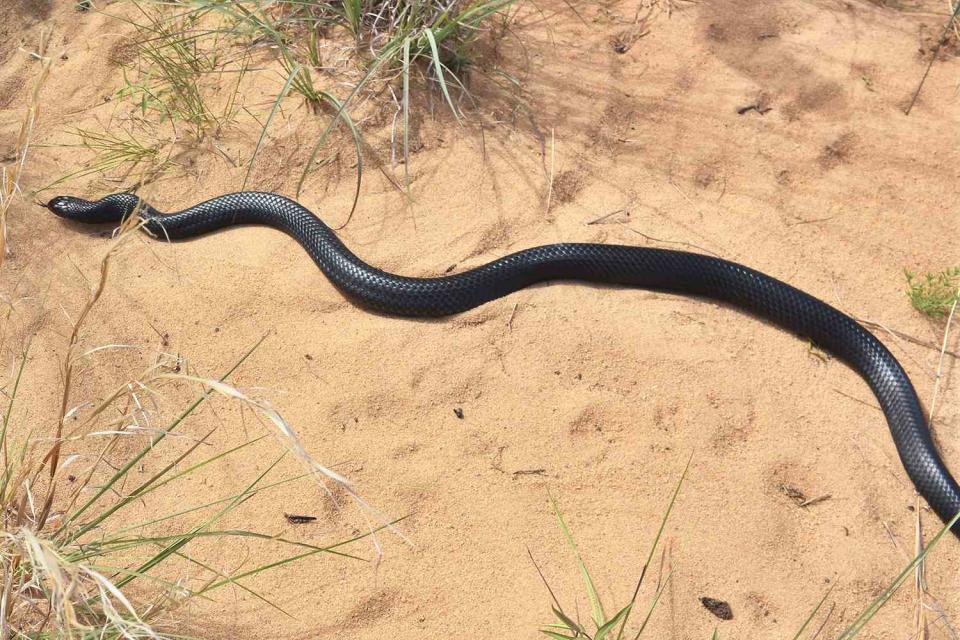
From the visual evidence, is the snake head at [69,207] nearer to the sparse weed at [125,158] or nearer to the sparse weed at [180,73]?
the sparse weed at [125,158]

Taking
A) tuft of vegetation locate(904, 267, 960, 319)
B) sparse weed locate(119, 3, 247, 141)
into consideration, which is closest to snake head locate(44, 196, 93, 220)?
sparse weed locate(119, 3, 247, 141)

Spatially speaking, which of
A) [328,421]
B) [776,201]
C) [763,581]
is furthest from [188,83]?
[763,581]

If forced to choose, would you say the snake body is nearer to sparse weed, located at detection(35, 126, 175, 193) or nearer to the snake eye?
the snake eye

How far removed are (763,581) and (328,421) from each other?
1697 millimetres

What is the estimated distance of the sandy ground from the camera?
2.68 metres

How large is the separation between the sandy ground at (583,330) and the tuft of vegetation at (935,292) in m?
0.09

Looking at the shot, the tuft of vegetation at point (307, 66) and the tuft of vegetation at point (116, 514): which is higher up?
the tuft of vegetation at point (307, 66)

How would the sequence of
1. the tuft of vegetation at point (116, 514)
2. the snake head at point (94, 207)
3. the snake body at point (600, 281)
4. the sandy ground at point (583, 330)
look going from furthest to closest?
the snake head at point (94, 207), the snake body at point (600, 281), the sandy ground at point (583, 330), the tuft of vegetation at point (116, 514)

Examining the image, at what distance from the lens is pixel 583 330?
11.3 ft

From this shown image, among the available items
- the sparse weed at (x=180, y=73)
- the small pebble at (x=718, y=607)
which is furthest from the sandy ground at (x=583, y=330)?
the sparse weed at (x=180, y=73)

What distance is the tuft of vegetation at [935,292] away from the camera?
359 cm

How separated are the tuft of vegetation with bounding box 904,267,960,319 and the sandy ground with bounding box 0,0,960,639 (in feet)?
0.28

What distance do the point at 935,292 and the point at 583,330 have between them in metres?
1.67

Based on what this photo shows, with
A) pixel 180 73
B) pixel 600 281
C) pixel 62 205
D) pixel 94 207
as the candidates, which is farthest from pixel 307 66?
pixel 600 281
